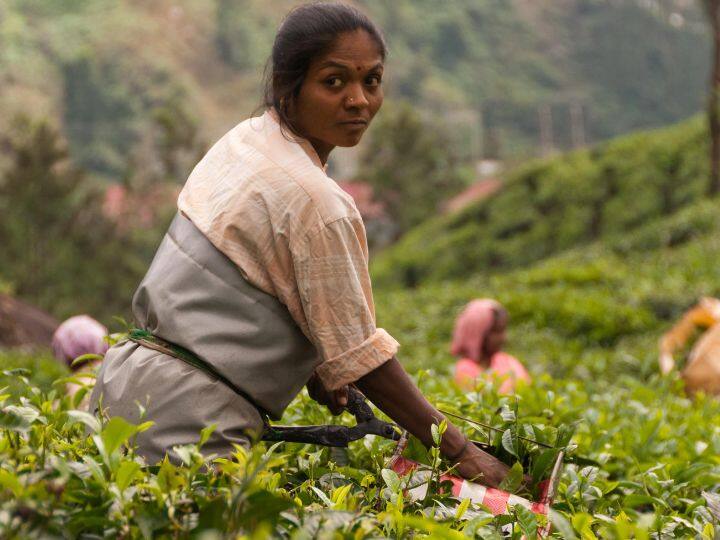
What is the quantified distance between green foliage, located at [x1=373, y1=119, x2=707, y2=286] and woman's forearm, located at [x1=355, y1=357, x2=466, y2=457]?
1536 centimetres

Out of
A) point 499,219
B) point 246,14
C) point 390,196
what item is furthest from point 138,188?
point 246,14

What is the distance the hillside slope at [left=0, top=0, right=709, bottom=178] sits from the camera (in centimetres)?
5397

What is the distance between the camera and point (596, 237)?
723 inches

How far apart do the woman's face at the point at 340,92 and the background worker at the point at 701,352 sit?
13.2 feet

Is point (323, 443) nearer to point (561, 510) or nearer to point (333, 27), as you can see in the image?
point (561, 510)

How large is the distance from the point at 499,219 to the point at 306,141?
18.3 metres

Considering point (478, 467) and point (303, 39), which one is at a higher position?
point (303, 39)

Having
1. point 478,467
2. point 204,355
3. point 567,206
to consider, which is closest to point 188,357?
point 204,355

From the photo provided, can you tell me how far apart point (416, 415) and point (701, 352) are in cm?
443

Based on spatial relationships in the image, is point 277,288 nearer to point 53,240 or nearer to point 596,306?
point 596,306

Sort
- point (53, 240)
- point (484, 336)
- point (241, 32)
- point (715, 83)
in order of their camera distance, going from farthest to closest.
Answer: point (241, 32) → point (53, 240) → point (715, 83) → point (484, 336)

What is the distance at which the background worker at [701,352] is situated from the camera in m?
5.96

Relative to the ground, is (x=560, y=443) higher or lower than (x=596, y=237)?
higher

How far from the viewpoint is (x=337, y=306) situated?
2.04 metres
